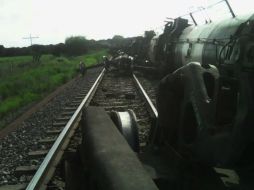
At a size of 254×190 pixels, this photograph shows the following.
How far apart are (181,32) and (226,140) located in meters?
11.5

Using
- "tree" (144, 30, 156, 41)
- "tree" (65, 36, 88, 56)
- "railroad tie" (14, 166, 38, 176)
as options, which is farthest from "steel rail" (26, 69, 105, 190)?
"tree" (65, 36, 88, 56)

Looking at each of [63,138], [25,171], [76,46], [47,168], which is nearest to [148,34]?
[63,138]

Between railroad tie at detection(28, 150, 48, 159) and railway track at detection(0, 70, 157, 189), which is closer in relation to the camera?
railway track at detection(0, 70, 157, 189)

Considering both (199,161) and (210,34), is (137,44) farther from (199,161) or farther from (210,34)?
(199,161)

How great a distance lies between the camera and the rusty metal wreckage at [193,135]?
2.82 meters

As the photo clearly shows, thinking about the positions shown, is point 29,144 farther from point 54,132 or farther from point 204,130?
point 204,130

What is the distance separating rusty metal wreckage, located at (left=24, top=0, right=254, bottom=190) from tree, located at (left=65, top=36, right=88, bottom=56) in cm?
8920

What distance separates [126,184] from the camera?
8.25ft

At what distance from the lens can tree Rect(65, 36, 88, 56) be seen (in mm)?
94213

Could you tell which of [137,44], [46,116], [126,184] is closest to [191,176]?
[126,184]

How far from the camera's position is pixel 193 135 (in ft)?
11.6

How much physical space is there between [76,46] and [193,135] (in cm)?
9358

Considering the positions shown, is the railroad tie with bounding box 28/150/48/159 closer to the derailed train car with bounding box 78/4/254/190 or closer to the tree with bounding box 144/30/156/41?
the derailed train car with bounding box 78/4/254/190

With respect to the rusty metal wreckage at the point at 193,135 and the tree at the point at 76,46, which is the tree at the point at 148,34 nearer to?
the rusty metal wreckage at the point at 193,135
